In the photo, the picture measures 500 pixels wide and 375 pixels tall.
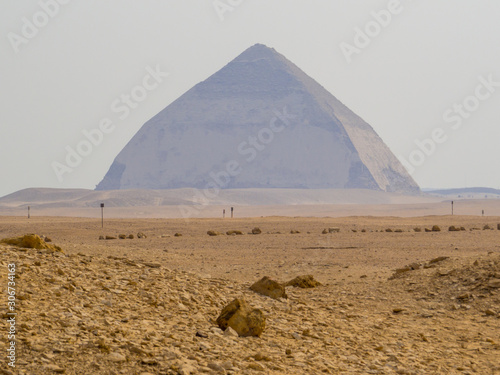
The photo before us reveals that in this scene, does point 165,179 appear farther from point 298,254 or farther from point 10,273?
point 10,273

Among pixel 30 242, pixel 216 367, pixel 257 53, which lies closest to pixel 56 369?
pixel 216 367

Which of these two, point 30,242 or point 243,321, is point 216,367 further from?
point 30,242

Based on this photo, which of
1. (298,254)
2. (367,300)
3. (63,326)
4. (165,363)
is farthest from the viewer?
(298,254)

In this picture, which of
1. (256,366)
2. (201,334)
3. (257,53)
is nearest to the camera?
(256,366)

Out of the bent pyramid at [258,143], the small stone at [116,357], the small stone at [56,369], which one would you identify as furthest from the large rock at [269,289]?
the bent pyramid at [258,143]

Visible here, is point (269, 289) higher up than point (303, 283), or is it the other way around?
point (269, 289)

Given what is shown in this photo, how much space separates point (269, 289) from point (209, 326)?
76.4 inches

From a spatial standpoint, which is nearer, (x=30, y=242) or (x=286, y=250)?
(x=30, y=242)

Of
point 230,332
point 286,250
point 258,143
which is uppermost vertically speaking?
point 258,143

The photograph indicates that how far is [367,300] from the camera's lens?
26.6 feet

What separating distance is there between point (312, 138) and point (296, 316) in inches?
5408

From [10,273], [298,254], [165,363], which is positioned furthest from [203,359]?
[298,254]

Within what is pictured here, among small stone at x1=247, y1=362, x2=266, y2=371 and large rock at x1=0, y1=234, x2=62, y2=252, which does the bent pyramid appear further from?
small stone at x1=247, y1=362, x2=266, y2=371

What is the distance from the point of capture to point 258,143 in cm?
14775
